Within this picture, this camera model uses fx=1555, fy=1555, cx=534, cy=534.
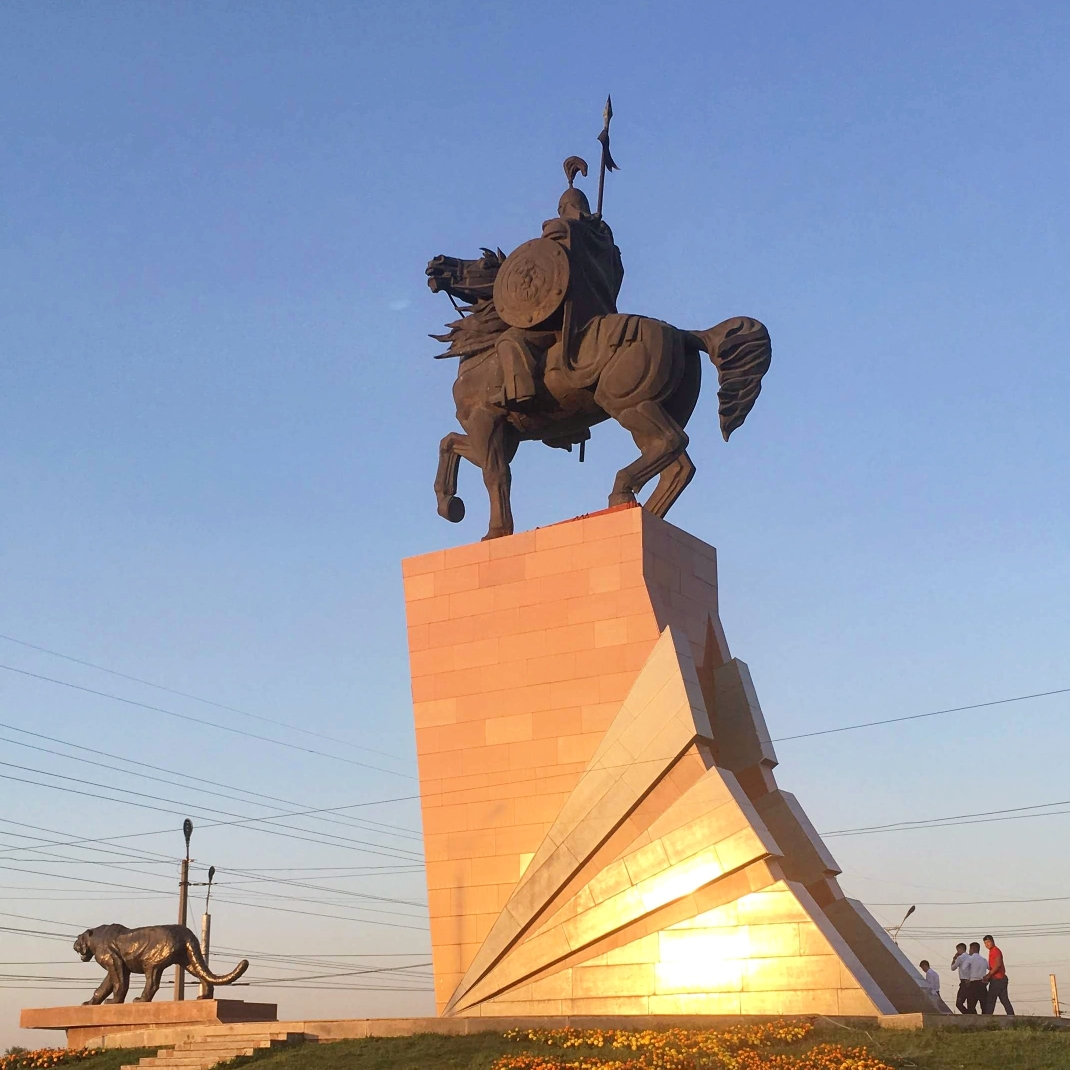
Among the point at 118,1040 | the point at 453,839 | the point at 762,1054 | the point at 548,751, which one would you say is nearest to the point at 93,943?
the point at 118,1040

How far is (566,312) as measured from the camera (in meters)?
20.6

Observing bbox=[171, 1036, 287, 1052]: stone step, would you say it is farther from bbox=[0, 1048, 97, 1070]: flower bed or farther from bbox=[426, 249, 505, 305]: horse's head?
bbox=[426, 249, 505, 305]: horse's head

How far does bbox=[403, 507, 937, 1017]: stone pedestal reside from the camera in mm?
16703

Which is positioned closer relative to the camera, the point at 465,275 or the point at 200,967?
the point at 200,967

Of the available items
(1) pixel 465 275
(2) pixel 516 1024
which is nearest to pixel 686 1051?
(2) pixel 516 1024

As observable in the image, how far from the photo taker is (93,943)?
20.2 metres

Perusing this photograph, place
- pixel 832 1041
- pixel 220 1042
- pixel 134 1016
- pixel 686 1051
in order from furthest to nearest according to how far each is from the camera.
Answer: pixel 134 1016 → pixel 220 1042 → pixel 832 1041 → pixel 686 1051

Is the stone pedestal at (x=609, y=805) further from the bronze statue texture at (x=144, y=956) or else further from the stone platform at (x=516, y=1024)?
the bronze statue texture at (x=144, y=956)

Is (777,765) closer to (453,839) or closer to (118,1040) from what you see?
(453,839)

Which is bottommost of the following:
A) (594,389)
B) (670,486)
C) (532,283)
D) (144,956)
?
(144,956)

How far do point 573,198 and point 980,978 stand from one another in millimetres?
11581

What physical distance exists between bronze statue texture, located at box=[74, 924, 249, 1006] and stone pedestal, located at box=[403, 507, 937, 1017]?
126 inches

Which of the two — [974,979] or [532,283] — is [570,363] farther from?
[974,979]

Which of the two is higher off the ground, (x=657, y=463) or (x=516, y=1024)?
(x=657, y=463)
